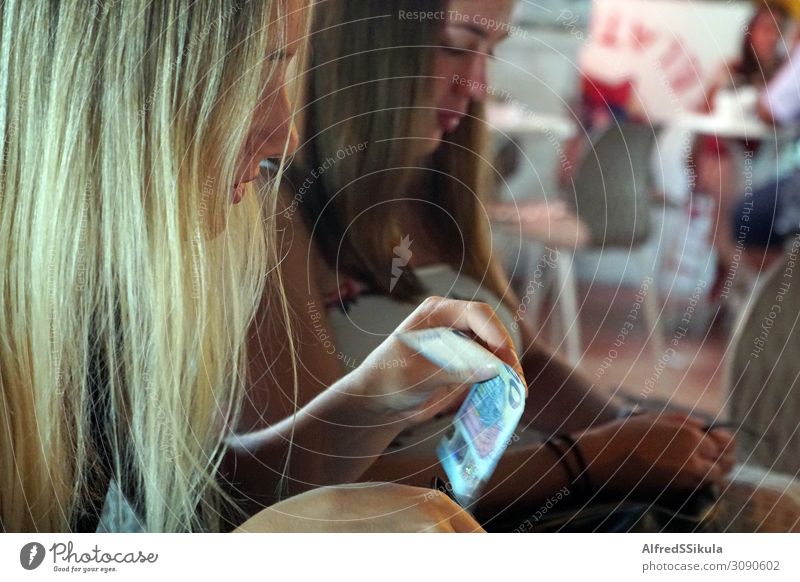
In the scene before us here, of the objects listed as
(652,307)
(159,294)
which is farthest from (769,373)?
(159,294)

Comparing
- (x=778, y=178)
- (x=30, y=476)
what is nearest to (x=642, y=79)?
(x=778, y=178)

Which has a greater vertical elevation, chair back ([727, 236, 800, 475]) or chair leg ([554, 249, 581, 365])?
chair leg ([554, 249, 581, 365])

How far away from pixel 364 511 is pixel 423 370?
0.37 ft

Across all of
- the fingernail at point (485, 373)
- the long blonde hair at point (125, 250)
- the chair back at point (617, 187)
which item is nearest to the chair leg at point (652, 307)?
the chair back at point (617, 187)

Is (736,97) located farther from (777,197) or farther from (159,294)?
(159,294)

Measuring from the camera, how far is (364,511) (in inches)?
22.2

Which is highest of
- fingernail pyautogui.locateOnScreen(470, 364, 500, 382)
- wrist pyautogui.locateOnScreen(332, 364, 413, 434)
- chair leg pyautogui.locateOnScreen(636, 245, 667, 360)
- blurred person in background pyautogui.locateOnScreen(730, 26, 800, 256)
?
blurred person in background pyautogui.locateOnScreen(730, 26, 800, 256)

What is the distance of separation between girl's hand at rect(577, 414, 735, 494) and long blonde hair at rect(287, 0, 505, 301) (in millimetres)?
138

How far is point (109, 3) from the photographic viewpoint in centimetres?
52

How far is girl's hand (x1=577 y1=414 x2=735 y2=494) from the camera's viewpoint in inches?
22.0

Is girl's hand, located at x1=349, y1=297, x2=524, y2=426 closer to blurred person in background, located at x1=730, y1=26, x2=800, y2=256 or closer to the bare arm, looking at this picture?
the bare arm

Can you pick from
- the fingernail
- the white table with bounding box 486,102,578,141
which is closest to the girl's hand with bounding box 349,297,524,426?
the fingernail

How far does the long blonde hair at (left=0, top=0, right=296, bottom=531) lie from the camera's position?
53cm

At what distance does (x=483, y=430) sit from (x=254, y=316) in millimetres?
182
